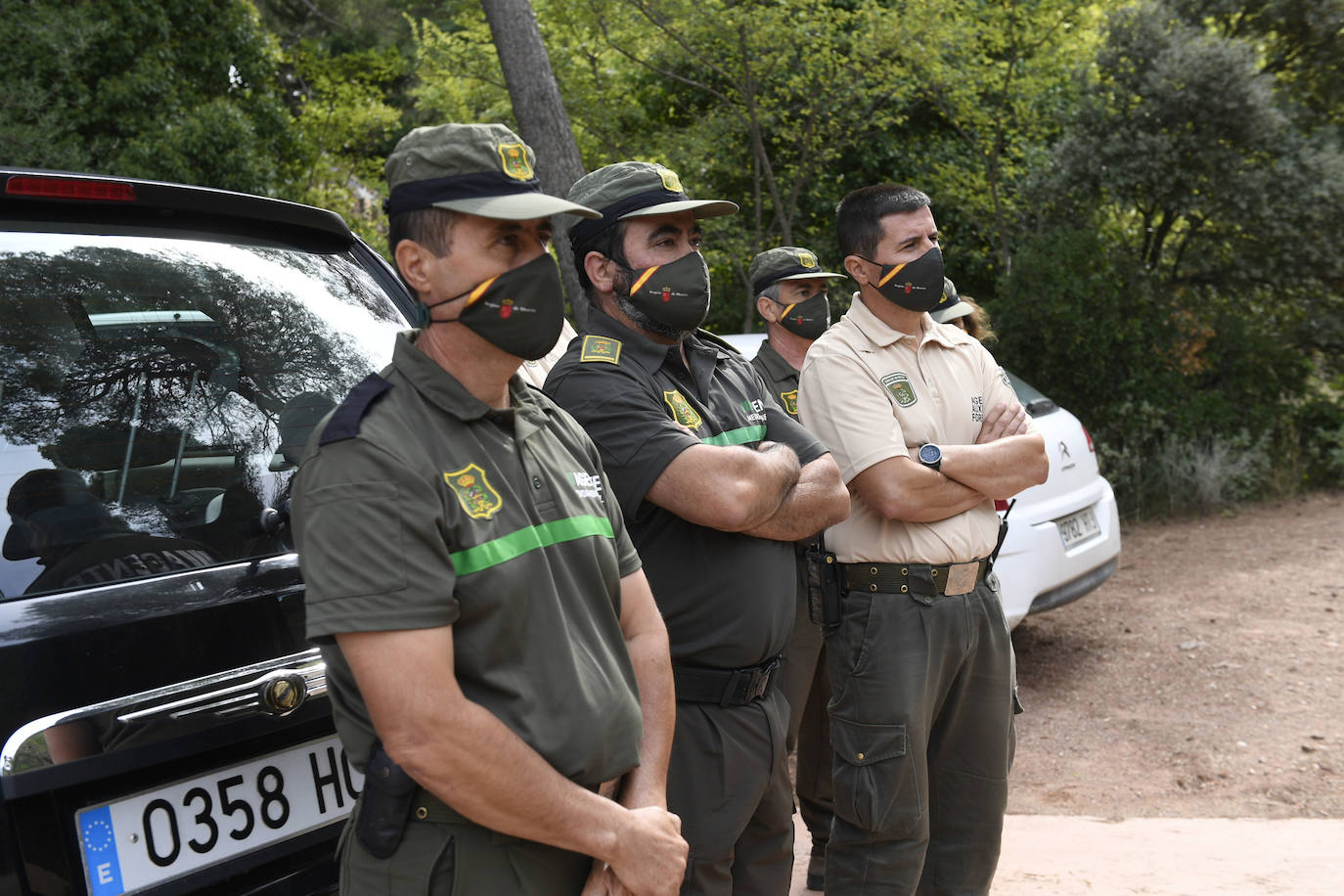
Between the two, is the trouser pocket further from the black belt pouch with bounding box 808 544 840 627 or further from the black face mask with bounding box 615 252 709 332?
the black face mask with bounding box 615 252 709 332

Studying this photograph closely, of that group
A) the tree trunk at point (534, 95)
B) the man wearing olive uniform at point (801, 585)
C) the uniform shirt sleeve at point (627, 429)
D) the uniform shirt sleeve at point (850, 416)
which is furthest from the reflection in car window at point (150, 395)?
the tree trunk at point (534, 95)

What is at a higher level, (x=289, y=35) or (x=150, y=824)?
(x=289, y=35)

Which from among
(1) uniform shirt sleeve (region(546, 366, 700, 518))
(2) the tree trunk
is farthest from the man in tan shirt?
(2) the tree trunk

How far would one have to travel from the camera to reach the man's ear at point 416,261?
1834 millimetres

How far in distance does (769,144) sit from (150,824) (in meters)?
10.2

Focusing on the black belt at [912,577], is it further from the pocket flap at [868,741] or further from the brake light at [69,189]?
the brake light at [69,189]

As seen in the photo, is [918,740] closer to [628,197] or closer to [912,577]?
[912,577]

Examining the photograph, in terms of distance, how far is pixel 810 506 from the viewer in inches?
106

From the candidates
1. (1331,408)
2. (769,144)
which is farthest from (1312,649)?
(769,144)

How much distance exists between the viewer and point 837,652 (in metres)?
3.17

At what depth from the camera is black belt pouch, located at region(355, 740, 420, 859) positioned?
167cm

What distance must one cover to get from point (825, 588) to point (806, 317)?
1.73m

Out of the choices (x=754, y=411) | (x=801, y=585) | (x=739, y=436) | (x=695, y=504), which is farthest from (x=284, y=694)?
(x=801, y=585)

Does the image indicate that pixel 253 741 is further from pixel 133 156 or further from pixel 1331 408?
pixel 1331 408
